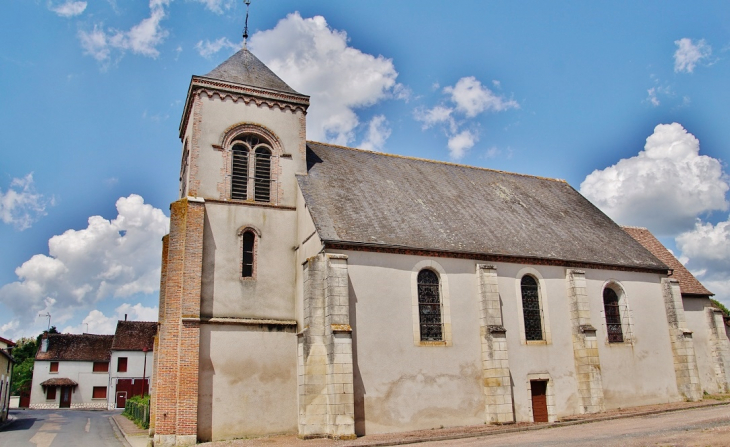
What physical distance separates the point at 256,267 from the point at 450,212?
26.5 feet

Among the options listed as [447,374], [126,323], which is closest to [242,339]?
[447,374]

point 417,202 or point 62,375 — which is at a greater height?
point 417,202

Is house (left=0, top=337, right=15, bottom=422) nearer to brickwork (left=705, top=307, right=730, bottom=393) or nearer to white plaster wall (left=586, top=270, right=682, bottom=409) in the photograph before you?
white plaster wall (left=586, top=270, right=682, bottom=409)

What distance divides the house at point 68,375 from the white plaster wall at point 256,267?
42.8 metres

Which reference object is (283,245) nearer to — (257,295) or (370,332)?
(257,295)

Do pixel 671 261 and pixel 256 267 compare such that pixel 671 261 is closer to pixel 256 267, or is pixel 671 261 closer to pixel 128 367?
pixel 256 267

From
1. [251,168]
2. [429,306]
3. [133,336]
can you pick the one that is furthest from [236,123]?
[133,336]

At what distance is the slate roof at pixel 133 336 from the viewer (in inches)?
2033

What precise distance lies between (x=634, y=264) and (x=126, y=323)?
47.9m

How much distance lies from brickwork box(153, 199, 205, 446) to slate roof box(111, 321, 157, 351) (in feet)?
122

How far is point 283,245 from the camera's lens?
19.8m

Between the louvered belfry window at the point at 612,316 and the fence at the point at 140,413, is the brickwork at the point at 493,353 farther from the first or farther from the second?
the fence at the point at 140,413

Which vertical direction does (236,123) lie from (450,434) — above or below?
above

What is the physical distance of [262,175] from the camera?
20.5 metres
